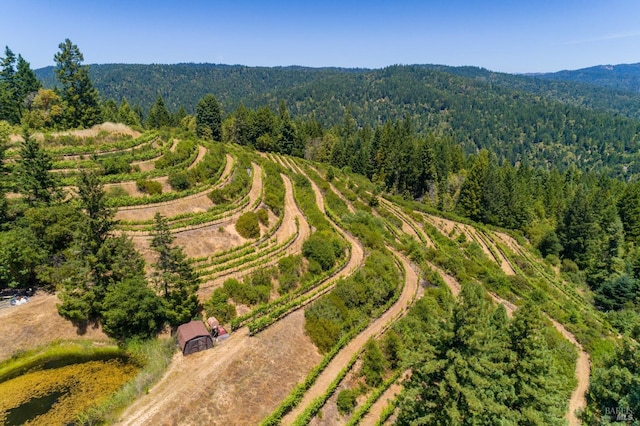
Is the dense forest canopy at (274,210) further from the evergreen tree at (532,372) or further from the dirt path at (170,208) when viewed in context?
the dirt path at (170,208)

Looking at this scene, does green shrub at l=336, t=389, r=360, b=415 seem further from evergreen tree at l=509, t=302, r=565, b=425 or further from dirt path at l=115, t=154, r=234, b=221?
dirt path at l=115, t=154, r=234, b=221

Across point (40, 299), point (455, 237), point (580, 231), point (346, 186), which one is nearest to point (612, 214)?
point (580, 231)

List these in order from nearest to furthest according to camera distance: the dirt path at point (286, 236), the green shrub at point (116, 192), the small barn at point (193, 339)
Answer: the small barn at point (193, 339) → the dirt path at point (286, 236) → the green shrub at point (116, 192)

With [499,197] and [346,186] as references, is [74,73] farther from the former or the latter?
[499,197]

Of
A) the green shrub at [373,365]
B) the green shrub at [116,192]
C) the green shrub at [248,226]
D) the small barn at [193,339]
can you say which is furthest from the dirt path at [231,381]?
the green shrub at [116,192]

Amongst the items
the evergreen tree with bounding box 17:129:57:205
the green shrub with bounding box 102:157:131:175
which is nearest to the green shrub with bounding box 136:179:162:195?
the green shrub with bounding box 102:157:131:175
